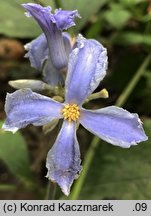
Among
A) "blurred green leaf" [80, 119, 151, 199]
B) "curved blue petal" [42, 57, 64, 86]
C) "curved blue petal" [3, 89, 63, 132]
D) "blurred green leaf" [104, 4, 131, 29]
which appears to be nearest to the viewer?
"curved blue petal" [3, 89, 63, 132]

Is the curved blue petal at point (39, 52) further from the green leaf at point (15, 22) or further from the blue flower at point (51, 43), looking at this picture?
the green leaf at point (15, 22)

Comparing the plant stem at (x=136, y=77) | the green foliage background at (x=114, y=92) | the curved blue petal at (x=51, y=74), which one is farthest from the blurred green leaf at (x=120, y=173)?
the curved blue petal at (x=51, y=74)

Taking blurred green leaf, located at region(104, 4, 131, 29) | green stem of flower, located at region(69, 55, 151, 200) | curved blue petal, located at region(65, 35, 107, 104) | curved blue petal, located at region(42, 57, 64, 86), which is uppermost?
curved blue petal, located at region(65, 35, 107, 104)

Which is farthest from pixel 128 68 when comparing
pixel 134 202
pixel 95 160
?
pixel 134 202

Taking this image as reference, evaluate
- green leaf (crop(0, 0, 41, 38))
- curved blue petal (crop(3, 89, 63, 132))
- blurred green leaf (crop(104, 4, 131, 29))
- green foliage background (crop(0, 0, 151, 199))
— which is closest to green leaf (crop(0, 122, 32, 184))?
green foliage background (crop(0, 0, 151, 199))

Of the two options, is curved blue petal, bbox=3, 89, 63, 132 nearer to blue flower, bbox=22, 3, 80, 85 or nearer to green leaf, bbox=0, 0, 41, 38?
blue flower, bbox=22, 3, 80, 85

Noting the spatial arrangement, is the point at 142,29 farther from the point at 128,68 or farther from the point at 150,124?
the point at 150,124

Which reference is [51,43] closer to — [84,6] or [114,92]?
[84,6]
